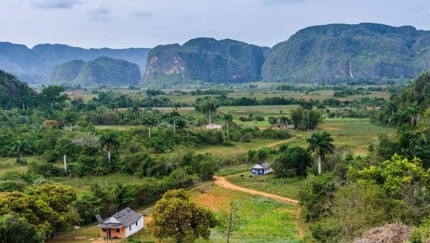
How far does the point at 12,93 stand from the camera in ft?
315

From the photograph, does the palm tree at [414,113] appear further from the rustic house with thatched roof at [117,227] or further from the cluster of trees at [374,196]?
the rustic house with thatched roof at [117,227]

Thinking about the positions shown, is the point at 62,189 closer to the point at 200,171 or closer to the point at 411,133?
the point at 200,171

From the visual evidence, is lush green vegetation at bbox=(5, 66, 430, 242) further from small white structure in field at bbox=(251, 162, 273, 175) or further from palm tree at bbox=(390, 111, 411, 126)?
small white structure in field at bbox=(251, 162, 273, 175)

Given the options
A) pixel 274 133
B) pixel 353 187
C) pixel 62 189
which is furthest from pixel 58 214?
pixel 274 133

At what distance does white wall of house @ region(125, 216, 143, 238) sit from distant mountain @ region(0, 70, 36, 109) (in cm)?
7055

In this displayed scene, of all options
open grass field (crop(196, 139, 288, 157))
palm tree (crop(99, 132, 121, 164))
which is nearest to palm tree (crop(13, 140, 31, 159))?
palm tree (crop(99, 132, 121, 164))

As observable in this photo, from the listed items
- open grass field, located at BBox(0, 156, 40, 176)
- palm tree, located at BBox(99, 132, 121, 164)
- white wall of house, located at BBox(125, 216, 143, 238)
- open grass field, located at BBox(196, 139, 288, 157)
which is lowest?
open grass field, located at BBox(196, 139, 288, 157)

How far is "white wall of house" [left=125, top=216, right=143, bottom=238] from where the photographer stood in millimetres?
28125

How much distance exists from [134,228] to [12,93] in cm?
7845

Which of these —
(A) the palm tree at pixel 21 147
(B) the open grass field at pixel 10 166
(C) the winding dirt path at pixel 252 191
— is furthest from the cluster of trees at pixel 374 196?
(A) the palm tree at pixel 21 147

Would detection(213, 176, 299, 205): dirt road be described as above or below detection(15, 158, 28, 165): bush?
below

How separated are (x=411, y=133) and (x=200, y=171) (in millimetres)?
19920

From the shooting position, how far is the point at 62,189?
2875 centimetres

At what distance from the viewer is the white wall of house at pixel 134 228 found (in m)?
28.1
